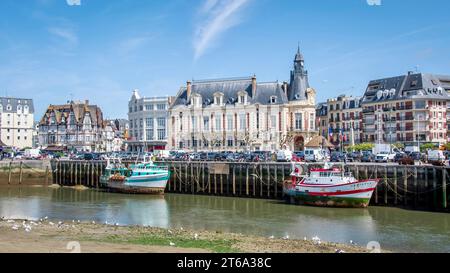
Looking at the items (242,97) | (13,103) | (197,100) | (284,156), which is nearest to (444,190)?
(284,156)

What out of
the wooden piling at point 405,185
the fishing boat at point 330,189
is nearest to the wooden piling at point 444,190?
the wooden piling at point 405,185

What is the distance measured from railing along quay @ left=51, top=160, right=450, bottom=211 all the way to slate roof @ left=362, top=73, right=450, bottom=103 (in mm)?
45760

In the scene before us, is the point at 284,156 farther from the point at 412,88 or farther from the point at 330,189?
the point at 412,88

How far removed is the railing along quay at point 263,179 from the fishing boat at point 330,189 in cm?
200

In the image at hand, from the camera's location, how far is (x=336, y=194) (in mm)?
44656

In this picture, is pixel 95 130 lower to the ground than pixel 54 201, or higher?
higher

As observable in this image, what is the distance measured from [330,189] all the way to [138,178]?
23.0m

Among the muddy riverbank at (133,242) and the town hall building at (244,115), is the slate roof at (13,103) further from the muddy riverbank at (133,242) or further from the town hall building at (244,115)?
the muddy riverbank at (133,242)

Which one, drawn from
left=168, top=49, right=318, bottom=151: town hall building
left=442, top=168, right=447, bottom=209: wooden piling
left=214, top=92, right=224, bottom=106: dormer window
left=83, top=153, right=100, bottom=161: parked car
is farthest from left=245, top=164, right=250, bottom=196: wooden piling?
left=214, top=92, right=224, bottom=106: dormer window

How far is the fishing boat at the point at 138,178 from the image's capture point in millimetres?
58188

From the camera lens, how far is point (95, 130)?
4793 inches
